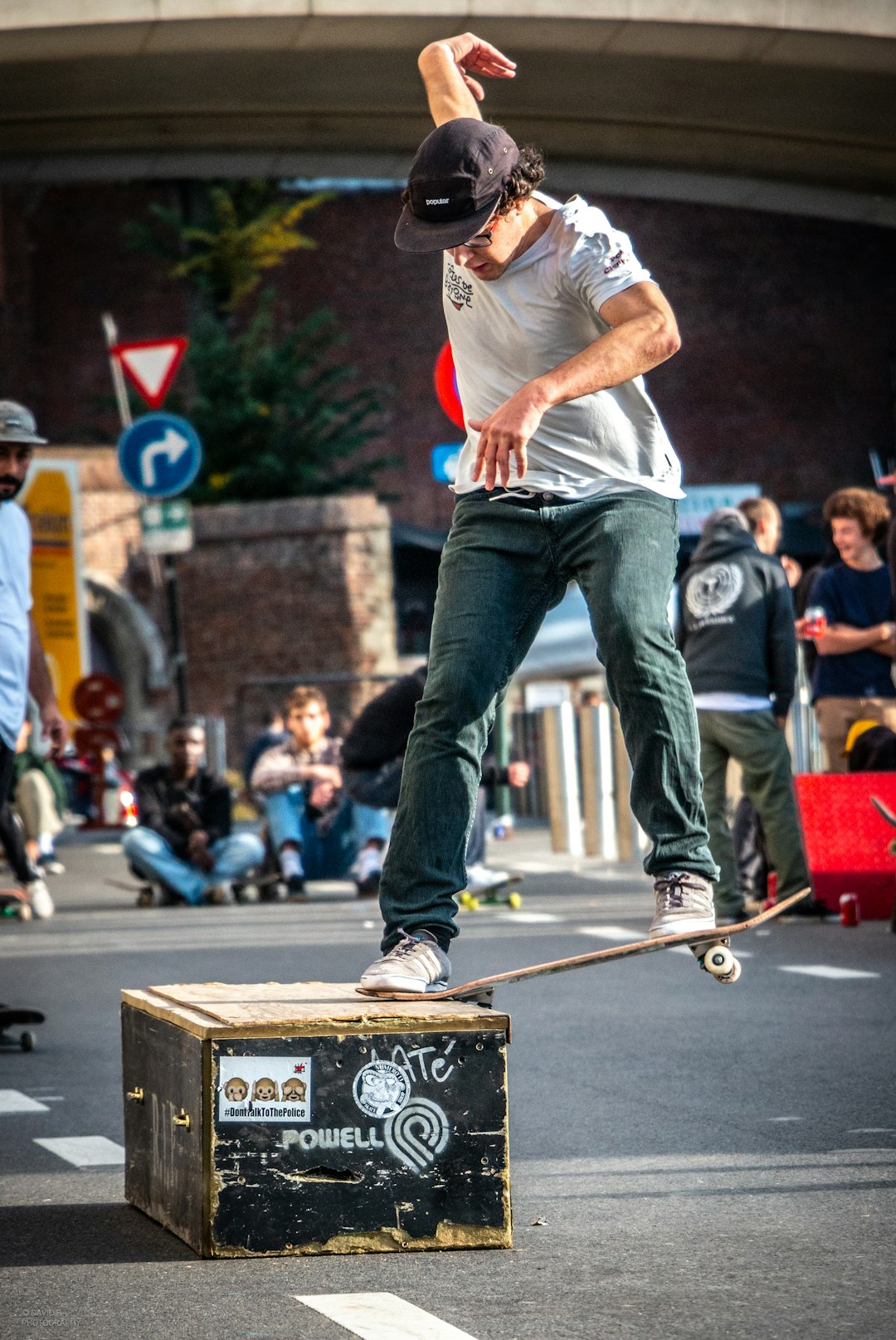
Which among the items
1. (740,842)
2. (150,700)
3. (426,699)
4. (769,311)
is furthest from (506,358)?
(769,311)

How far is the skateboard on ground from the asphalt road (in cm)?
304

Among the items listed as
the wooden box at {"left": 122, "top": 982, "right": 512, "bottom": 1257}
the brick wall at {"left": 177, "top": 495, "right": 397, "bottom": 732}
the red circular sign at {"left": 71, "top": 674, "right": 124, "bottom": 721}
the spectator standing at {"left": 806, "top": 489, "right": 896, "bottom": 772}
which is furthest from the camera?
the brick wall at {"left": 177, "top": 495, "right": 397, "bottom": 732}

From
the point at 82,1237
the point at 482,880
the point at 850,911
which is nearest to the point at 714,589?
the point at 850,911

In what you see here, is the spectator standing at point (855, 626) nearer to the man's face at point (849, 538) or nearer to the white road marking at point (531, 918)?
the man's face at point (849, 538)

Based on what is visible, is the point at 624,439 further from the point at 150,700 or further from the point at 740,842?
the point at 150,700

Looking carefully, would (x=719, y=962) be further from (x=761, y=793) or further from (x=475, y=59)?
(x=761, y=793)

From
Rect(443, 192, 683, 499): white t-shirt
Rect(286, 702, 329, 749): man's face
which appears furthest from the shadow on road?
Rect(286, 702, 329, 749): man's face

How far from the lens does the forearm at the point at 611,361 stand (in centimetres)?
416

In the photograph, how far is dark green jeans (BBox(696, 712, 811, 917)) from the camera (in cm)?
1042

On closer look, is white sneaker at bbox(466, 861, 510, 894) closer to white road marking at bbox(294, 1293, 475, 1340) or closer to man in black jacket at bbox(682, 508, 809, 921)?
man in black jacket at bbox(682, 508, 809, 921)

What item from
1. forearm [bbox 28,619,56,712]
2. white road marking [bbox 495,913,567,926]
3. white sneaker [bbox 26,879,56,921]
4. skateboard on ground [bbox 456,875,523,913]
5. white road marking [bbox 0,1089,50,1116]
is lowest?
white road marking [bbox 0,1089,50,1116]

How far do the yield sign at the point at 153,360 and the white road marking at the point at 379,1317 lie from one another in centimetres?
1426

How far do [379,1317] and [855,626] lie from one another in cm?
798

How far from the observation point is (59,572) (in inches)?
981
